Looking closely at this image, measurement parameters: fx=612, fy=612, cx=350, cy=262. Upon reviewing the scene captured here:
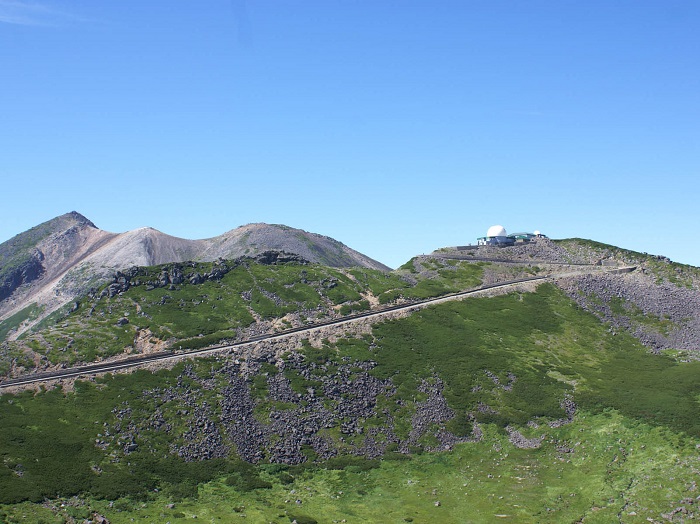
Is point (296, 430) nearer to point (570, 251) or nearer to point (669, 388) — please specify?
point (669, 388)

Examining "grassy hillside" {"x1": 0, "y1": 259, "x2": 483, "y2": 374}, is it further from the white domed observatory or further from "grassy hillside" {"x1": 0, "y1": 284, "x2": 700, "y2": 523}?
the white domed observatory

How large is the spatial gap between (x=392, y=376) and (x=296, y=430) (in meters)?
20.5

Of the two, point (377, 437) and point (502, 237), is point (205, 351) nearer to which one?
point (377, 437)

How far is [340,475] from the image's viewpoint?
80.9 m

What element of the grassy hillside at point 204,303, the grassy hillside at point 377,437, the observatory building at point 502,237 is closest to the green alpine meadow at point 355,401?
the grassy hillside at point 377,437

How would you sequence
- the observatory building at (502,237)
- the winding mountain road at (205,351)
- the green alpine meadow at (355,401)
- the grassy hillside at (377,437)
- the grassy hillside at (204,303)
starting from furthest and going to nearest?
the observatory building at (502,237), the grassy hillside at (204,303), the winding mountain road at (205,351), the green alpine meadow at (355,401), the grassy hillside at (377,437)

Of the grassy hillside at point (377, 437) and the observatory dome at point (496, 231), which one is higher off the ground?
the observatory dome at point (496, 231)

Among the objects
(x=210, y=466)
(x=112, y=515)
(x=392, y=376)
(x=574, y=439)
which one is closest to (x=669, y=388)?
(x=574, y=439)

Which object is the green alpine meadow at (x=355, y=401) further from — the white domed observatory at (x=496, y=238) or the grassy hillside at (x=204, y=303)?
the white domed observatory at (x=496, y=238)

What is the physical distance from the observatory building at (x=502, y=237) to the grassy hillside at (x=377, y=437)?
56066 mm

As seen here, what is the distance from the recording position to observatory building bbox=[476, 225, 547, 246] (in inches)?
6693

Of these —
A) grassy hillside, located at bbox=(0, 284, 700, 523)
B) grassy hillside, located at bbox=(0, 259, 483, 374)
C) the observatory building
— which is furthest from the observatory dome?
grassy hillside, located at bbox=(0, 284, 700, 523)

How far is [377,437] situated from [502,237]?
3874 inches

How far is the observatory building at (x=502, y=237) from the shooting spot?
558ft
